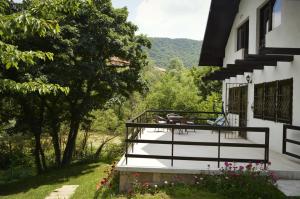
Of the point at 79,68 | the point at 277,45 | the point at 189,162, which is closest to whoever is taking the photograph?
the point at 189,162

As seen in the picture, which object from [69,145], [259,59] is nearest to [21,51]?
[259,59]

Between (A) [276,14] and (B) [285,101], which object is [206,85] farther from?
(B) [285,101]

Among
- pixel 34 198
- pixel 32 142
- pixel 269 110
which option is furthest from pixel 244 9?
pixel 32 142

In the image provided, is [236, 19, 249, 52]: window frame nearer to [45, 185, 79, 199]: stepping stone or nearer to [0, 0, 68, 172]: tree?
[0, 0, 68, 172]: tree

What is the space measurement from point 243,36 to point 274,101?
196 inches

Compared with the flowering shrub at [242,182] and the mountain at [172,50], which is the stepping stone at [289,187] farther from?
the mountain at [172,50]

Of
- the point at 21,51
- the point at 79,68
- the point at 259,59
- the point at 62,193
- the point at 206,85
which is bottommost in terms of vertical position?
the point at 62,193

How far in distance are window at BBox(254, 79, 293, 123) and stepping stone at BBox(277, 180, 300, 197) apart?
2339 millimetres

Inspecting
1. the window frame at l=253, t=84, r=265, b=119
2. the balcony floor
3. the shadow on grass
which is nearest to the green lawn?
the shadow on grass

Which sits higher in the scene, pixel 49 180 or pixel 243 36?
pixel 243 36

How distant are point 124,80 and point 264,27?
25.2 ft

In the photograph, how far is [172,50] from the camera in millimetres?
Result: 99812

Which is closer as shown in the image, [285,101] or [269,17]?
[285,101]

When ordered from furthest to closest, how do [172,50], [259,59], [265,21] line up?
[172,50] → [265,21] → [259,59]
